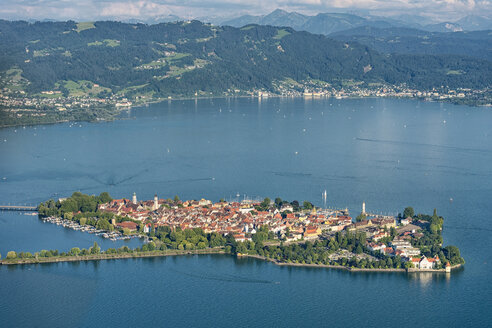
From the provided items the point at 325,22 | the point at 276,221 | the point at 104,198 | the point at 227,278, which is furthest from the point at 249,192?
the point at 325,22

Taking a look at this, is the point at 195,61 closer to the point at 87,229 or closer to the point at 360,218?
the point at 87,229

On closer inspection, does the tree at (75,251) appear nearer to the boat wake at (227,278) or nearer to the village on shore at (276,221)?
the village on shore at (276,221)

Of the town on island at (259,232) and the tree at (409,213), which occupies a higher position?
the tree at (409,213)

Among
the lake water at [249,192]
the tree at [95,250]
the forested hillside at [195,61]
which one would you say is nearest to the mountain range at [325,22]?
the forested hillside at [195,61]

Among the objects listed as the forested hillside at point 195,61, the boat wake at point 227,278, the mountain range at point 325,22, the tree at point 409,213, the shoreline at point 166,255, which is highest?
the mountain range at point 325,22

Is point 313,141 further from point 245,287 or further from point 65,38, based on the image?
point 65,38

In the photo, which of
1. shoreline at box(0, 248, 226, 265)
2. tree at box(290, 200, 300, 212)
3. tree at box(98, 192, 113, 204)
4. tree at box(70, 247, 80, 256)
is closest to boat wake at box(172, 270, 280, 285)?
shoreline at box(0, 248, 226, 265)
